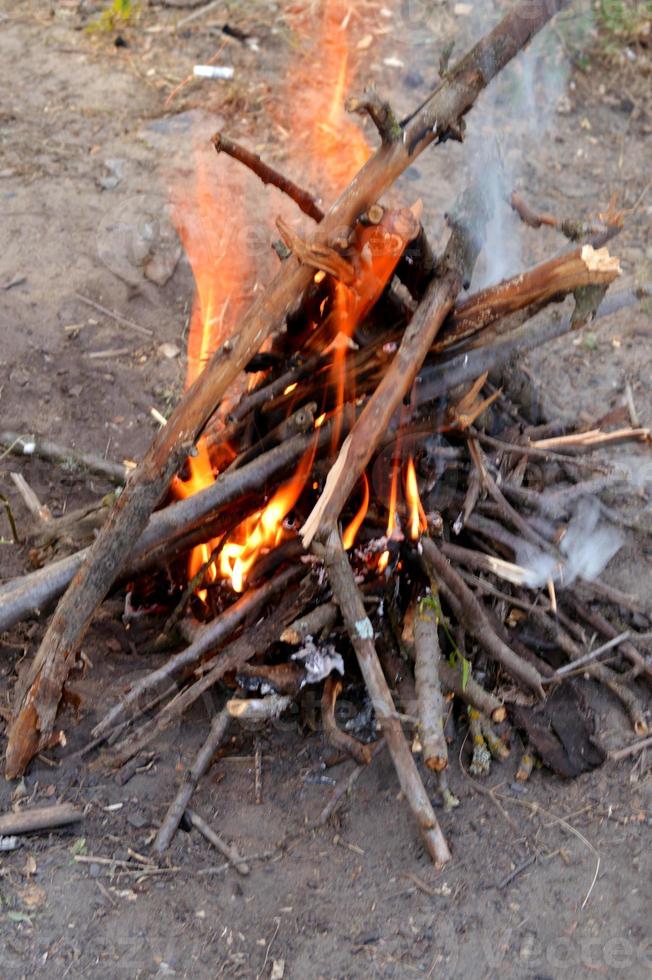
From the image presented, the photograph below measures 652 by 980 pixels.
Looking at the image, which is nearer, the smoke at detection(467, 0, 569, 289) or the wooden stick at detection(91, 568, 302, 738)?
the wooden stick at detection(91, 568, 302, 738)

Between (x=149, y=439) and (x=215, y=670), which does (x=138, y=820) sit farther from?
(x=149, y=439)

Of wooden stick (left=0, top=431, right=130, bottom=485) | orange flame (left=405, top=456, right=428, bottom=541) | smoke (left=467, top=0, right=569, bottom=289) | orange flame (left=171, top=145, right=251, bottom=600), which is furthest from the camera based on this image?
smoke (left=467, top=0, right=569, bottom=289)

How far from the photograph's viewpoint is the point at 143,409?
179 inches

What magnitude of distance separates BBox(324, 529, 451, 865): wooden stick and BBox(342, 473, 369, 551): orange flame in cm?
38

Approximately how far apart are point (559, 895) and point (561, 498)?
146 cm

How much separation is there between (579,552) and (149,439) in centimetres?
194

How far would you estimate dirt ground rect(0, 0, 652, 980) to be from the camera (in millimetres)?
2598

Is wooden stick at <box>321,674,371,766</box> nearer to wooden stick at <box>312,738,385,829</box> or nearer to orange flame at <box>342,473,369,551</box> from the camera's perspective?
wooden stick at <box>312,738,385,829</box>

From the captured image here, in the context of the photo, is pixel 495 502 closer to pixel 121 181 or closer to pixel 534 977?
pixel 534 977

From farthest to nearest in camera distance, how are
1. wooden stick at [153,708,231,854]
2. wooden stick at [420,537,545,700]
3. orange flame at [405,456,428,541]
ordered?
1. orange flame at [405,456,428,541]
2. wooden stick at [420,537,545,700]
3. wooden stick at [153,708,231,854]

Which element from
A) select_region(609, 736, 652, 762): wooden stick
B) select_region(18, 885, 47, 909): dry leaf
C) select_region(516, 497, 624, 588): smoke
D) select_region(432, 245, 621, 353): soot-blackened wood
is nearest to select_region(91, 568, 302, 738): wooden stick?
select_region(18, 885, 47, 909): dry leaf

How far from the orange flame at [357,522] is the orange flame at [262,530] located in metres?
0.20

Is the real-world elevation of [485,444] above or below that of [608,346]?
above

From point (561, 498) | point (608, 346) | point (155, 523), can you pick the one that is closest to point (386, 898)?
point (155, 523)
